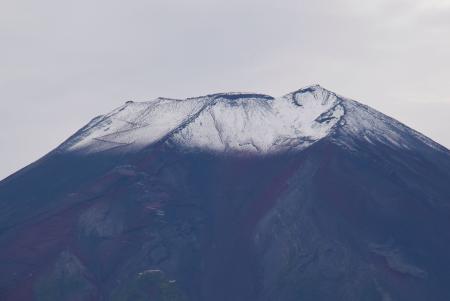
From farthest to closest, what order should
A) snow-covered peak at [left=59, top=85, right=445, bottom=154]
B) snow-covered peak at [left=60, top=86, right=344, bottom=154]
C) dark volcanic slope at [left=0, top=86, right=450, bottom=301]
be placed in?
snow-covered peak at [left=60, top=86, right=344, bottom=154] → snow-covered peak at [left=59, top=85, right=445, bottom=154] → dark volcanic slope at [left=0, top=86, right=450, bottom=301]

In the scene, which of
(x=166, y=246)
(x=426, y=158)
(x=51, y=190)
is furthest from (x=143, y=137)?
(x=426, y=158)

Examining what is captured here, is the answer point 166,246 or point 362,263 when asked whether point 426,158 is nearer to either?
point 362,263

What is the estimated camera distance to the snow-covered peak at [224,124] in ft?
395

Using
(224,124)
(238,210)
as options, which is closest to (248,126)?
(224,124)

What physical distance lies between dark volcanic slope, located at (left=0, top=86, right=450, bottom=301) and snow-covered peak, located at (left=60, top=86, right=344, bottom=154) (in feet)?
0.94

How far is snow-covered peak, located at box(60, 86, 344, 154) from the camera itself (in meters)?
120

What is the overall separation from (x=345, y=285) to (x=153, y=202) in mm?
28353

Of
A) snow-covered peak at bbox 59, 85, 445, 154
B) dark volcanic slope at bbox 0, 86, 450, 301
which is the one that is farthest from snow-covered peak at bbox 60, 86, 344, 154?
dark volcanic slope at bbox 0, 86, 450, 301

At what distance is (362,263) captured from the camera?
93938mm

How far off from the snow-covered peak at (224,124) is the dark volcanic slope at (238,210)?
286mm

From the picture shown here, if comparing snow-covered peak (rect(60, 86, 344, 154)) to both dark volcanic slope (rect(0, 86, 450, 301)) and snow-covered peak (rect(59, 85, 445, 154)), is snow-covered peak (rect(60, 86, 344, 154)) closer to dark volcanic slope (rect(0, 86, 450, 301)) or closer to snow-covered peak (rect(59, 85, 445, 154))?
snow-covered peak (rect(59, 85, 445, 154))

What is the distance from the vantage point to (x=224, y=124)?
125 meters

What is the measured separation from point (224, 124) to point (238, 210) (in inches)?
781

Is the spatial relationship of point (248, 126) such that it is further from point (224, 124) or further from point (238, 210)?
point (238, 210)
